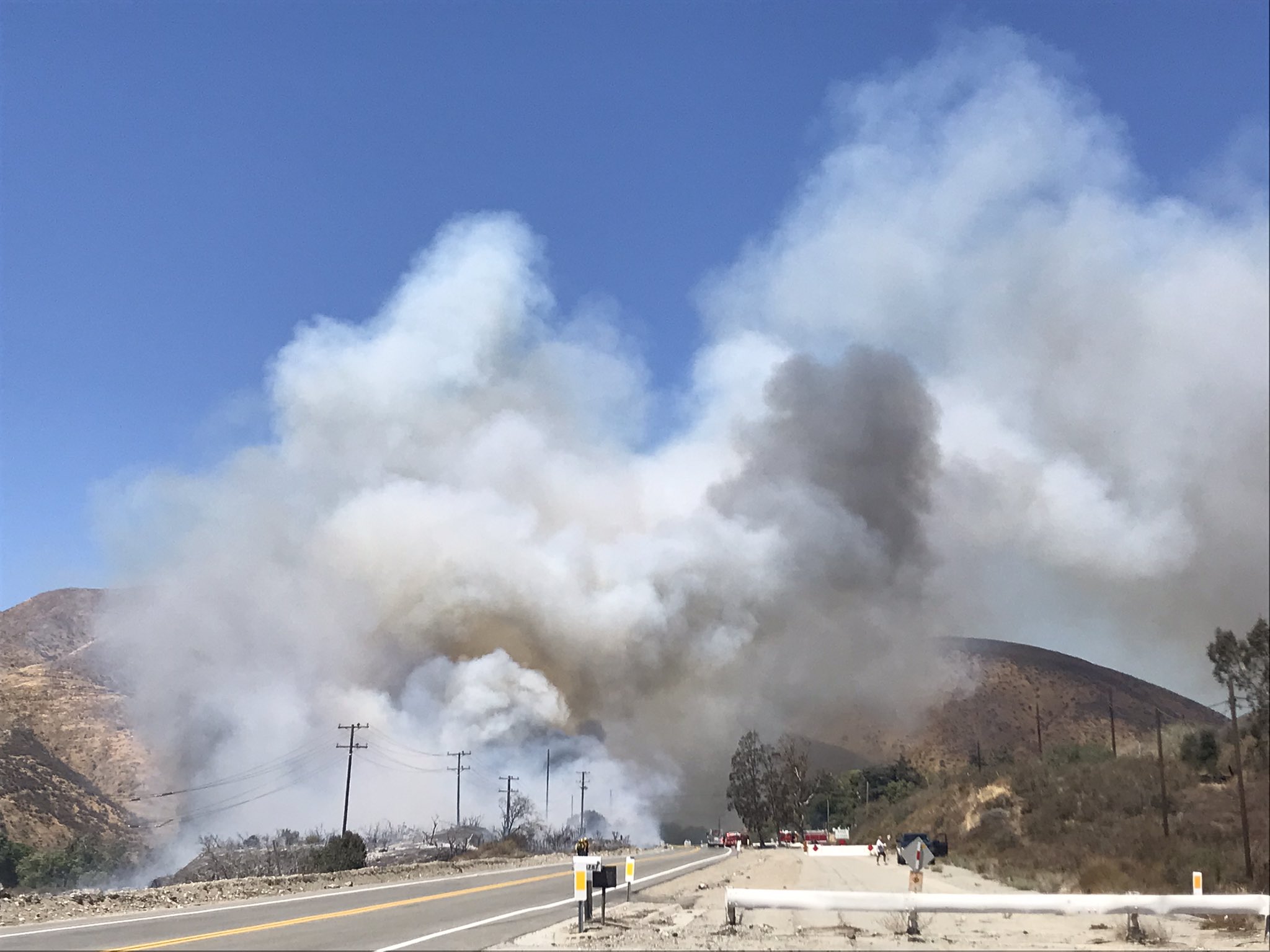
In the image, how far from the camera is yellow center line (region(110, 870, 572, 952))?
1772 cm

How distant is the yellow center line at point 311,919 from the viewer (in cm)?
1772

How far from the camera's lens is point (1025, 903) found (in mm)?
19984

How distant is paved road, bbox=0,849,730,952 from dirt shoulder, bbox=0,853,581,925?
1.33 m

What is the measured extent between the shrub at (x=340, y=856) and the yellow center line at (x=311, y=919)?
2351 centimetres

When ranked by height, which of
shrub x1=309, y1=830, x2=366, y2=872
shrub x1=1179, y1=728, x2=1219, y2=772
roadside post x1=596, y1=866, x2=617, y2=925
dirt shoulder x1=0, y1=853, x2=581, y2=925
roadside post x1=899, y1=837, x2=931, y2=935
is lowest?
shrub x1=309, y1=830, x2=366, y2=872

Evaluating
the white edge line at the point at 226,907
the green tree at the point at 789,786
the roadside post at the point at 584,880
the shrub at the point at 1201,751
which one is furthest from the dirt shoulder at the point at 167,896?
the green tree at the point at 789,786

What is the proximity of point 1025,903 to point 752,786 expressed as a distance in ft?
360

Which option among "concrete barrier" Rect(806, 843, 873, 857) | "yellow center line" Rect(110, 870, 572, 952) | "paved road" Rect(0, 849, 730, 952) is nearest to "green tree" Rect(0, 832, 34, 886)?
"yellow center line" Rect(110, 870, 572, 952)

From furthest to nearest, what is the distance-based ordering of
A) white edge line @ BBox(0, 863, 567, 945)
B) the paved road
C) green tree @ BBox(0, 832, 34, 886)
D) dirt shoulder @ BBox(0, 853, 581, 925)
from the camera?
green tree @ BBox(0, 832, 34, 886), dirt shoulder @ BBox(0, 853, 581, 925), white edge line @ BBox(0, 863, 567, 945), the paved road

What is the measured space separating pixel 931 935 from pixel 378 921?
36.5 feet

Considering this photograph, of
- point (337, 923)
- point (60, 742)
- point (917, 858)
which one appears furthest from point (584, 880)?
point (60, 742)

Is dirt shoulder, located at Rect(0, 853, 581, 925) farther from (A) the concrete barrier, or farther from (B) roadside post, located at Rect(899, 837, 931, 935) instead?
(A) the concrete barrier

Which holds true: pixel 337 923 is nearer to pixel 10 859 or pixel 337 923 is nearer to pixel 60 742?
pixel 10 859

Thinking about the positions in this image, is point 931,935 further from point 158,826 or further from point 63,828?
point 158,826
